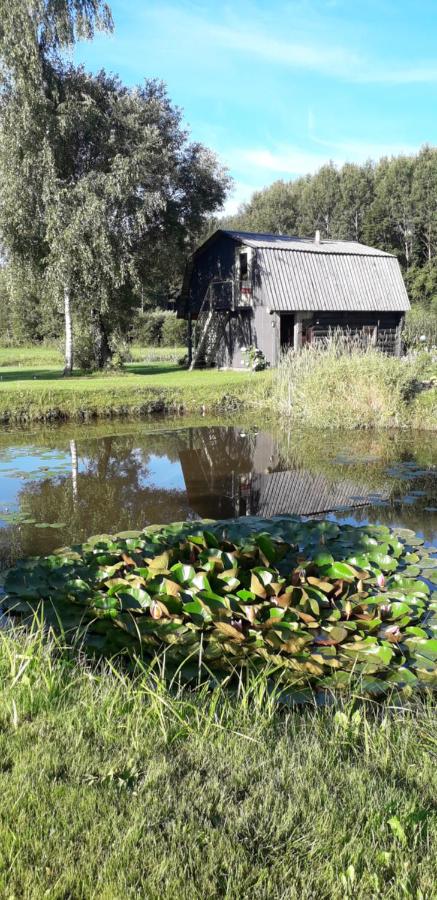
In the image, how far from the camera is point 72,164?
2202 centimetres

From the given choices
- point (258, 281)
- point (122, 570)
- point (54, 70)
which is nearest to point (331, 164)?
point (258, 281)

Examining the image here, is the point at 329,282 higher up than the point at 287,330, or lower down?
higher up

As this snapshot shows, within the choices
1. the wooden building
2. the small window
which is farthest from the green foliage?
the small window

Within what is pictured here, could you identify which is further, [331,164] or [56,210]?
[331,164]

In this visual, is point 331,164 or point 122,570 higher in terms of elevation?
point 331,164

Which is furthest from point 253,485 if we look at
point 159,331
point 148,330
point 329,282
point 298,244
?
point 159,331

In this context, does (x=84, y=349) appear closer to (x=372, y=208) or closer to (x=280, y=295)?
(x=280, y=295)

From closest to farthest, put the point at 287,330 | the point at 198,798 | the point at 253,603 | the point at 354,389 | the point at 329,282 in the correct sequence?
the point at 198,798
the point at 253,603
the point at 354,389
the point at 329,282
the point at 287,330

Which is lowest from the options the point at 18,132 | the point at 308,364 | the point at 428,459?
the point at 428,459

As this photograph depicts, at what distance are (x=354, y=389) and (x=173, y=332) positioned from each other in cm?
2729

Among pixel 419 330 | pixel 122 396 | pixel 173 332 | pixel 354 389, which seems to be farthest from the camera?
pixel 173 332

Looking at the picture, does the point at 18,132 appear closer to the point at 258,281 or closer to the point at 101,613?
the point at 258,281

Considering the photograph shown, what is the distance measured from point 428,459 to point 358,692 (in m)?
8.38

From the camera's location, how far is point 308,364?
1634cm
